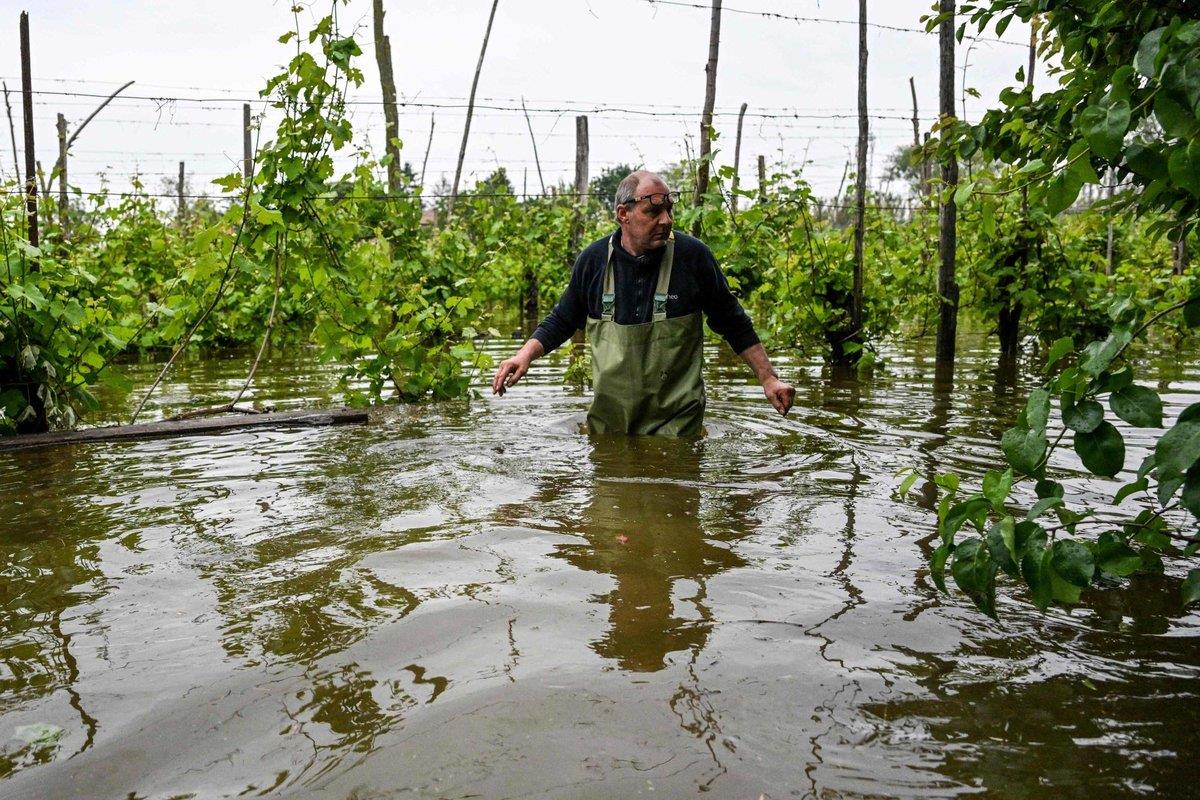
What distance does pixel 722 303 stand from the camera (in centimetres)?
522

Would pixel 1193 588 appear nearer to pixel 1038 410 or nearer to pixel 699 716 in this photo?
pixel 1038 410

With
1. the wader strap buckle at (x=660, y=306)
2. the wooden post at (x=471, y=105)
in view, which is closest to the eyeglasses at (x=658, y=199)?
the wader strap buckle at (x=660, y=306)

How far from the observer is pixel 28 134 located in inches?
255

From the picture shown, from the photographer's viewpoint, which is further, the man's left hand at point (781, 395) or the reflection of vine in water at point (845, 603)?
the man's left hand at point (781, 395)

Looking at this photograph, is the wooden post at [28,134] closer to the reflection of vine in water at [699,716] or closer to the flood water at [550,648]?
the flood water at [550,648]

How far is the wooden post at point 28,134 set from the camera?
5.77 meters

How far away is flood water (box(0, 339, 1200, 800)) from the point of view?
1926mm

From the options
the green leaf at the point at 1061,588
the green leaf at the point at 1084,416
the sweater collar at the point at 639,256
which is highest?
Answer: the sweater collar at the point at 639,256

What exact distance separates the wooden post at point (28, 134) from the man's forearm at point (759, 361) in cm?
394

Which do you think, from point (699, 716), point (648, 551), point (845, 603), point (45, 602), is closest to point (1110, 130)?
point (699, 716)

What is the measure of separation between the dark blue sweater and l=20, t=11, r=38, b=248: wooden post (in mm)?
3052

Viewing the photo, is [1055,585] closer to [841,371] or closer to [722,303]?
[722,303]

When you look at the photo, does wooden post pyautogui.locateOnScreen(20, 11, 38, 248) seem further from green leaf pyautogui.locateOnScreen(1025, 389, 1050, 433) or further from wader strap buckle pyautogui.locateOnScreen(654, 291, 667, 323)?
green leaf pyautogui.locateOnScreen(1025, 389, 1050, 433)

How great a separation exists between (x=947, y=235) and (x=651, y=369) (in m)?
4.69
